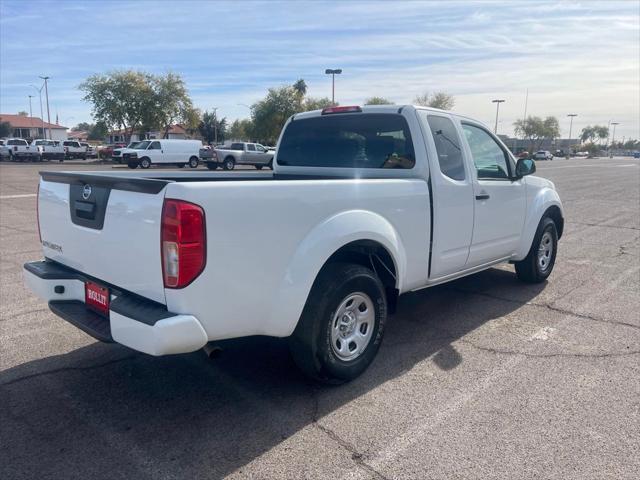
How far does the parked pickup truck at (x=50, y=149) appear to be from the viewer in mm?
43094

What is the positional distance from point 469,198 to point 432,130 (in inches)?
27.9

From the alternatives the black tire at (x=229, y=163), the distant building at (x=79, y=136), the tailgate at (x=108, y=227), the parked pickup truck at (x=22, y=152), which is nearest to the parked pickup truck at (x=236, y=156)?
the black tire at (x=229, y=163)

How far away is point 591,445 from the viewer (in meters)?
3.00

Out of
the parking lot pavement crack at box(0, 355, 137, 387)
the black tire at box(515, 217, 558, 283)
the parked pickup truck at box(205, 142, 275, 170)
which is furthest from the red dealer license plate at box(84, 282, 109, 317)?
the parked pickup truck at box(205, 142, 275, 170)

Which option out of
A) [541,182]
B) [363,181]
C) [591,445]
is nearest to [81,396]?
[363,181]

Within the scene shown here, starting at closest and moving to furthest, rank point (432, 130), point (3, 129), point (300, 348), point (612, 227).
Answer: point (300, 348) → point (432, 130) → point (612, 227) → point (3, 129)

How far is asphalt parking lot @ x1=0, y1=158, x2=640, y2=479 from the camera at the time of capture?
9.29ft

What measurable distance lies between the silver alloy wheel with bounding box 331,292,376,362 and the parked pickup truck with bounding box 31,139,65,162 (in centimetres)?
4575

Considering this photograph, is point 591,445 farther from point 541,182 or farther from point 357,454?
point 541,182

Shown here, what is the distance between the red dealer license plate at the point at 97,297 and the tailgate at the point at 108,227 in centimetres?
7

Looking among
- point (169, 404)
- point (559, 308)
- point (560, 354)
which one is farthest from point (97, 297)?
point (559, 308)

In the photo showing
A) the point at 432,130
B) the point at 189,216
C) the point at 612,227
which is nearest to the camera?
the point at 189,216

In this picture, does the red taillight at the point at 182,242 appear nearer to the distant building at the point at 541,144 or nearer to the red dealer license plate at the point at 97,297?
the red dealer license plate at the point at 97,297

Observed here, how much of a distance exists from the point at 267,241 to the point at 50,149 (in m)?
46.7
